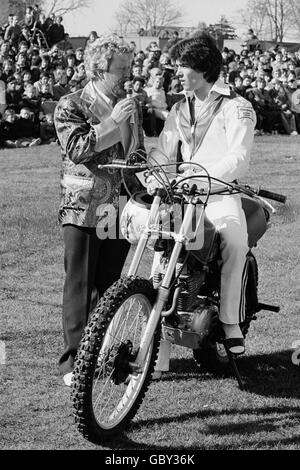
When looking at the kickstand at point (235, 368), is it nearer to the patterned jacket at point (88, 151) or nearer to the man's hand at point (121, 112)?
the patterned jacket at point (88, 151)

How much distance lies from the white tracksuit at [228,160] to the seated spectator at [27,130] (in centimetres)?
1430

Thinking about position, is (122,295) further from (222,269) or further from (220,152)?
(220,152)

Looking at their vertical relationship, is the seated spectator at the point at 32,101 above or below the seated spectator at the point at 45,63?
below

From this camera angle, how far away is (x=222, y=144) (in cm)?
522

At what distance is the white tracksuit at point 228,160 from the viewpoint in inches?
197

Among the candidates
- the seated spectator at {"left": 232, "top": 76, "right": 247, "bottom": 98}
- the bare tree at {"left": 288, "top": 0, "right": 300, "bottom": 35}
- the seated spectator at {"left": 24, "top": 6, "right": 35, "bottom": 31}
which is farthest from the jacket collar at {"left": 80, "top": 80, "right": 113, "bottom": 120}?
the bare tree at {"left": 288, "top": 0, "right": 300, "bottom": 35}

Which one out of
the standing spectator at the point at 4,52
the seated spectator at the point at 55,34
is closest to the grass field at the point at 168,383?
the standing spectator at the point at 4,52

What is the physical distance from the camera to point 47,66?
21719 mm

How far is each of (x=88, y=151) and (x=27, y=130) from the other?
1499cm

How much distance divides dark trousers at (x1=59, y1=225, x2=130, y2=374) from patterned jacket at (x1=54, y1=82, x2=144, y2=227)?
10 cm

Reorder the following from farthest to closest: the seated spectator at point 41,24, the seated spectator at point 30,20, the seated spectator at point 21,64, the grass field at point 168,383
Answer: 1. the seated spectator at point 41,24
2. the seated spectator at point 30,20
3. the seated spectator at point 21,64
4. the grass field at point 168,383

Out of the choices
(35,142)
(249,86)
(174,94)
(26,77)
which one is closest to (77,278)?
(35,142)

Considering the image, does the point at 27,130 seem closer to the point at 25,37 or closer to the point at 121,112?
the point at 25,37

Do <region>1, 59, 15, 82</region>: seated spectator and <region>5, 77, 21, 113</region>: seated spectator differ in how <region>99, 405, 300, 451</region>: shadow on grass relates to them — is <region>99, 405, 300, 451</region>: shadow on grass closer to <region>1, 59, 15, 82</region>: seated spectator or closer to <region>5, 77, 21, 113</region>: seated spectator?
<region>5, 77, 21, 113</region>: seated spectator
